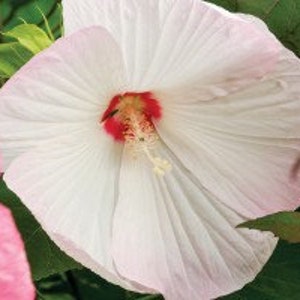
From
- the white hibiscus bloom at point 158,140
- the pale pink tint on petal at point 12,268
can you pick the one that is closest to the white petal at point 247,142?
the white hibiscus bloom at point 158,140

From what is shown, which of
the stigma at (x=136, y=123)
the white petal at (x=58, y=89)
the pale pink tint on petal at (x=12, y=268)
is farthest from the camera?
the stigma at (x=136, y=123)

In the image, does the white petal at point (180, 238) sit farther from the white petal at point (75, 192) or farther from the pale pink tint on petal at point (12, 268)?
the pale pink tint on petal at point (12, 268)

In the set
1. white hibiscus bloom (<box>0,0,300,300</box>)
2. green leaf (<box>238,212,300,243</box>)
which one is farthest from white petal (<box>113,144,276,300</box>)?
green leaf (<box>238,212,300,243</box>)

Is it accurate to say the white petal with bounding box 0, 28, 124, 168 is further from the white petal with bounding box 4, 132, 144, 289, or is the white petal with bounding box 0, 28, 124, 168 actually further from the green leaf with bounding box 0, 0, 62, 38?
the green leaf with bounding box 0, 0, 62, 38

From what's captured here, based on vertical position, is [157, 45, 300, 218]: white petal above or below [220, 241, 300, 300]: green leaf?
above

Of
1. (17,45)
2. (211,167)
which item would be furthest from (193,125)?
(17,45)

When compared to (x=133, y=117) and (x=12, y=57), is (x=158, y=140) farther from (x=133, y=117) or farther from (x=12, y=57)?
(x=12, y=57)

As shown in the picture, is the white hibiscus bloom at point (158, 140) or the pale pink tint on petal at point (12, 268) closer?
the pale pink tint on petal at point (12, 268)

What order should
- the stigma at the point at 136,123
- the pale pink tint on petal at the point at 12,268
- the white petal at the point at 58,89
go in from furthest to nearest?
the stigma at the point at 136,123 → the white petal at the point at 58,89 → the pale pink tint on petal at the point at 12,268
